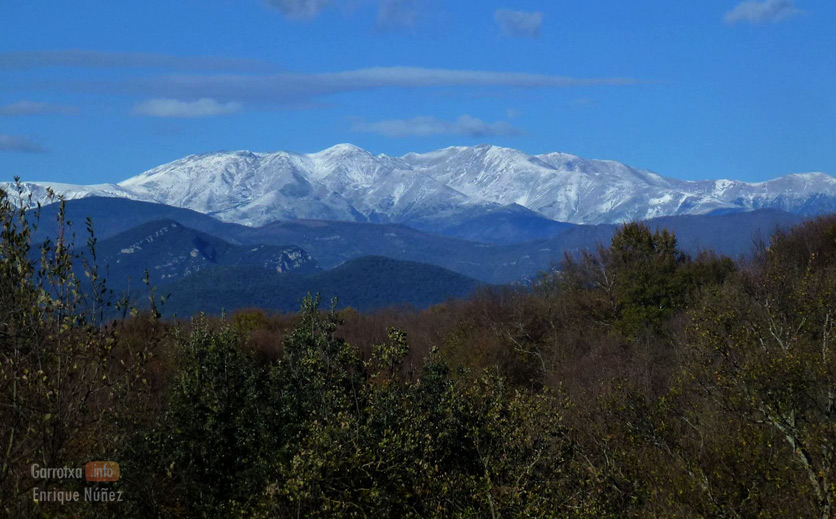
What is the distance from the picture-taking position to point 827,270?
47.5m

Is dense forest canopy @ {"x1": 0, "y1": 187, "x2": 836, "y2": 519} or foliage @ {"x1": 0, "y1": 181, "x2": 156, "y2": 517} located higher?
foliage @ {"x1": 0, "y1": 181, "x2": 156, "y2": 517}

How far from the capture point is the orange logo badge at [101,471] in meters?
14.6

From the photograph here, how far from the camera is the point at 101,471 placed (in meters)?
15.0

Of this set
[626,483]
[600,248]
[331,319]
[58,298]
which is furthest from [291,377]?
[600,248]

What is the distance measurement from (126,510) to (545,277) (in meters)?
84.6

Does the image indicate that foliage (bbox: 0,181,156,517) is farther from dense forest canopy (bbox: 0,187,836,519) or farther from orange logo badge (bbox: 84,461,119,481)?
orange logo badge (bbox: 84,461,119,481)

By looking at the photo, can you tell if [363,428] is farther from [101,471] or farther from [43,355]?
[43,355]

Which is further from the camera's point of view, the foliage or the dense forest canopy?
the dense forest canopy

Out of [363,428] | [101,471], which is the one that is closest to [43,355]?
[101,471]

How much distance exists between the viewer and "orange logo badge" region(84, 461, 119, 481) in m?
14.6

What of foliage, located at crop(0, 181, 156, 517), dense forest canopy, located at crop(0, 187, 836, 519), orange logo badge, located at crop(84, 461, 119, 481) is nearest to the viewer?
foliage, located at crop(0, 181, 156, 517)

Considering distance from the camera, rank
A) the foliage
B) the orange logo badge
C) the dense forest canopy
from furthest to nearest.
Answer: the orange logo badge → the dense forest canopy → the foliage

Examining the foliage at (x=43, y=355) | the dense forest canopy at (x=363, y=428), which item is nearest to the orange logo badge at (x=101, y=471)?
the dense forest canopy at (x=363, y=428)

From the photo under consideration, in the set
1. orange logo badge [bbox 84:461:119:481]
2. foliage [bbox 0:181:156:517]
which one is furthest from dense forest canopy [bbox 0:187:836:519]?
orange logo badge [bbox 84:461:119:481]
